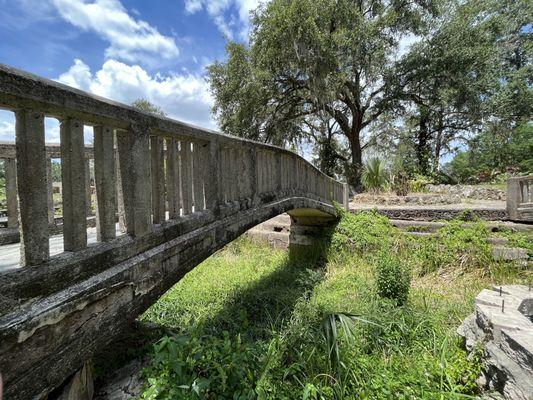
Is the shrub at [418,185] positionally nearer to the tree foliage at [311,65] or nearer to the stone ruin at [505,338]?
the tree foliage at [311,65]

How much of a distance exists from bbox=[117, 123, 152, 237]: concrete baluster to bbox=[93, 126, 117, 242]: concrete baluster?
0.45 ft

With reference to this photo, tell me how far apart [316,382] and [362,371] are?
1.79ft

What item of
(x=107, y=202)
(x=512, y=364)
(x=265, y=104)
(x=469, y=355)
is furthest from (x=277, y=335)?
(x=265, y=104)

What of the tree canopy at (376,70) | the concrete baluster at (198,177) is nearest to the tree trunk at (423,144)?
the tree canopy at (376,70)

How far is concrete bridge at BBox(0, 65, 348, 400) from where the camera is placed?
162cm

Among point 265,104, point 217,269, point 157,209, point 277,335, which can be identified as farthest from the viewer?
point 265,104

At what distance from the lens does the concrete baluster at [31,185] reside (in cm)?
165

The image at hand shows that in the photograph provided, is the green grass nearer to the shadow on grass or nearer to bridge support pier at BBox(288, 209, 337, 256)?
the shadow on grass

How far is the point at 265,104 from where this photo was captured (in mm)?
14266

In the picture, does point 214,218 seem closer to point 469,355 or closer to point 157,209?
point 157,209

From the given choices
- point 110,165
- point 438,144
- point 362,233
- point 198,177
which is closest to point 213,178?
point 198,177

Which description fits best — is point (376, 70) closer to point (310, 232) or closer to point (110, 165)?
point (310, 232)

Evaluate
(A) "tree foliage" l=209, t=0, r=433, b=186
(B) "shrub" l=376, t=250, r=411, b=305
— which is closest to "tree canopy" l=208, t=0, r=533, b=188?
(A) "tree foliage" l=209, t=0, r=433, b=186

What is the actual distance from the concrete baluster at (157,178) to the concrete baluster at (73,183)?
2.52ft
